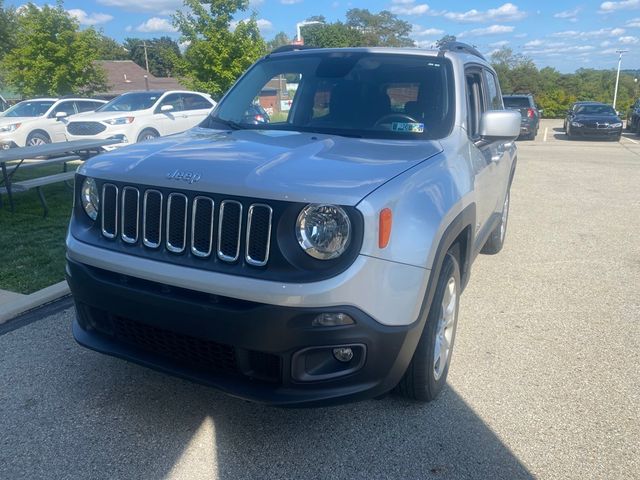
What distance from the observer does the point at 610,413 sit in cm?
310

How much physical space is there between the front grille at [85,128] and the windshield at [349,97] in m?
10.1

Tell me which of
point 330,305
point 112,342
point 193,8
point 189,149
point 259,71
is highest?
point 193,8

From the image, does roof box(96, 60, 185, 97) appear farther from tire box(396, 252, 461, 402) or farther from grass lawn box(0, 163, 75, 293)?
tire box(396, 252, 461, 402)

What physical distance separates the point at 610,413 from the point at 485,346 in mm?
969

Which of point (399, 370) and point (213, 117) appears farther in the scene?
point (213, 117)

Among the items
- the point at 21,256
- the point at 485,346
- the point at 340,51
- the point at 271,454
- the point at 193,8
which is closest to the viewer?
the point at 271,454

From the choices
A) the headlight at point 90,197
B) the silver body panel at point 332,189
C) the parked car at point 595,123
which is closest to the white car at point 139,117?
the headlight at point 90,197

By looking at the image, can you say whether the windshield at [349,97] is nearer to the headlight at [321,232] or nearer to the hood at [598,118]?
the headlight at [321,232]

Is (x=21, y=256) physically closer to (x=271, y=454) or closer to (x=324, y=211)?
(x=271, y=454)

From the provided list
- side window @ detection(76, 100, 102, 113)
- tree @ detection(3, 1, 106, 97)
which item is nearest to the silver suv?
side window @ detection(76, 100, 102, 113)

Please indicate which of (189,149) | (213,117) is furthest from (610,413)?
(213,117)

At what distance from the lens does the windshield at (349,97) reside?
12.0 feet

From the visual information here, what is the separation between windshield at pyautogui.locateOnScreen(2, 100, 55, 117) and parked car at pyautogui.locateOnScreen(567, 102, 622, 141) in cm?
1923

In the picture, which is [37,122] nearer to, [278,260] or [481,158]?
[481,158]
